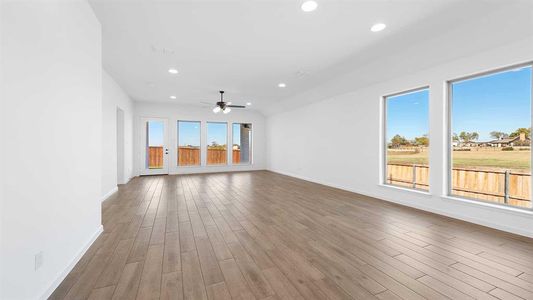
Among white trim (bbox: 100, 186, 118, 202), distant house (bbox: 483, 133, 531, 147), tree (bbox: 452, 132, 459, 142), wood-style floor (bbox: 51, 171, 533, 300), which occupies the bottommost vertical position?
wood-style floor (bbox: 51, 171, 533, 300)

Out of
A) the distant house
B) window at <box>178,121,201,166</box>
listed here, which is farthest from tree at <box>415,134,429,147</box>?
window at <box>178,121,201,166</box>

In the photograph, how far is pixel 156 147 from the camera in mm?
8469

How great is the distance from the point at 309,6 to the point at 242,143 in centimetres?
790

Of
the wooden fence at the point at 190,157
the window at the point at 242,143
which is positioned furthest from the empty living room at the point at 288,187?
the window at the point at 242,143

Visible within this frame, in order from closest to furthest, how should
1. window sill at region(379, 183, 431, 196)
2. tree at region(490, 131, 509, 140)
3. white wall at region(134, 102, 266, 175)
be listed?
tree at region(490, 131, 509, 140) < window sill at region(379, 183, 431, 196) < white wall at region(134, 102, 266, 175)

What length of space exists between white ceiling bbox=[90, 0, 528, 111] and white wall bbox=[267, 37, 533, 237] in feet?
2.26

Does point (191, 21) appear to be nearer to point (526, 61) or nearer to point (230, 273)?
point (230, 273)

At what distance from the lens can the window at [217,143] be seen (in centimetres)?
928

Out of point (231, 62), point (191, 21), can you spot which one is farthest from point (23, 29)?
point (231, 62)

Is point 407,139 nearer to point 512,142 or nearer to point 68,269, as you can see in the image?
point 512,142

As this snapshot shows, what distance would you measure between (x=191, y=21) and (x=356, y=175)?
4679 millimetres

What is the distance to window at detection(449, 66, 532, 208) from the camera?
293 centimetres

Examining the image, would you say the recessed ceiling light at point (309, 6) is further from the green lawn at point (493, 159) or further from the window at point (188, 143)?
the window at point (188, 143)

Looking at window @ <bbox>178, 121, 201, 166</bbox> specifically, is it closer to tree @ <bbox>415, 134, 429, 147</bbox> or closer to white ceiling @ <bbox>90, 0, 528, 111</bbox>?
white ceiling @ <bbox>90, 0, 528, 111</bbox>
